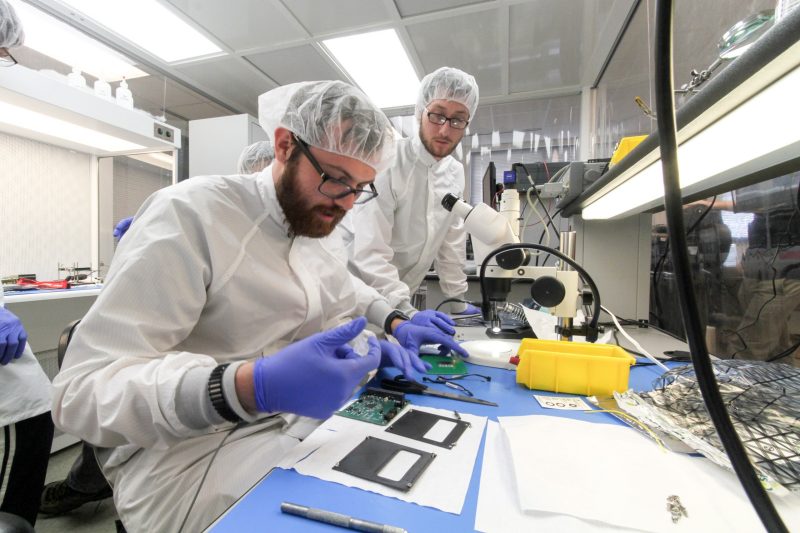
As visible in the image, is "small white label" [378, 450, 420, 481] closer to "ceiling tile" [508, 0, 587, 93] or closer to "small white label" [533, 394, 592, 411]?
"small white label" [533, 394, 592, 411]

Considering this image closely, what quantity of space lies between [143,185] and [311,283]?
358 centimetres

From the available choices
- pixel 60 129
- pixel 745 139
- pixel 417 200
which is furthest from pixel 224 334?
pixel 60 129

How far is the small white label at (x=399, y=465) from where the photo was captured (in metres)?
0.52

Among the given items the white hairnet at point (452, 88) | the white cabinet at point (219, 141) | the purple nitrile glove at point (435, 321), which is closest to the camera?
the purple nitrile glove at point (435, 321)

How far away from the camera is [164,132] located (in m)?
2.79

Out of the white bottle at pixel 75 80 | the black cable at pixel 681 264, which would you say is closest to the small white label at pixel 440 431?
the black cable at pixel 681 264

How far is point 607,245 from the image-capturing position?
1.61m

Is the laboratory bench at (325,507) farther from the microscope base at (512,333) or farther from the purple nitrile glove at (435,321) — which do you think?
the microscope base at (512,333)

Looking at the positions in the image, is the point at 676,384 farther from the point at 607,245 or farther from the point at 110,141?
the point at 110,141

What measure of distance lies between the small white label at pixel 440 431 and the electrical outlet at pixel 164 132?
299 centimetres

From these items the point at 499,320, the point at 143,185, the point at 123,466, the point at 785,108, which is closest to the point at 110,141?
the point at 143,185

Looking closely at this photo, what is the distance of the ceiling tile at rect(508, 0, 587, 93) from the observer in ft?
8.04

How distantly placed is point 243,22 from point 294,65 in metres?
0.61

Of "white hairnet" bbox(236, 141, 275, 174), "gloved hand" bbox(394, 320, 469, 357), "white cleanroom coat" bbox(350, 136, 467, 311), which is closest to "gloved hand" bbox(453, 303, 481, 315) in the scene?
"white cleanroom coat" bbox(350, 136, 467, 311)
